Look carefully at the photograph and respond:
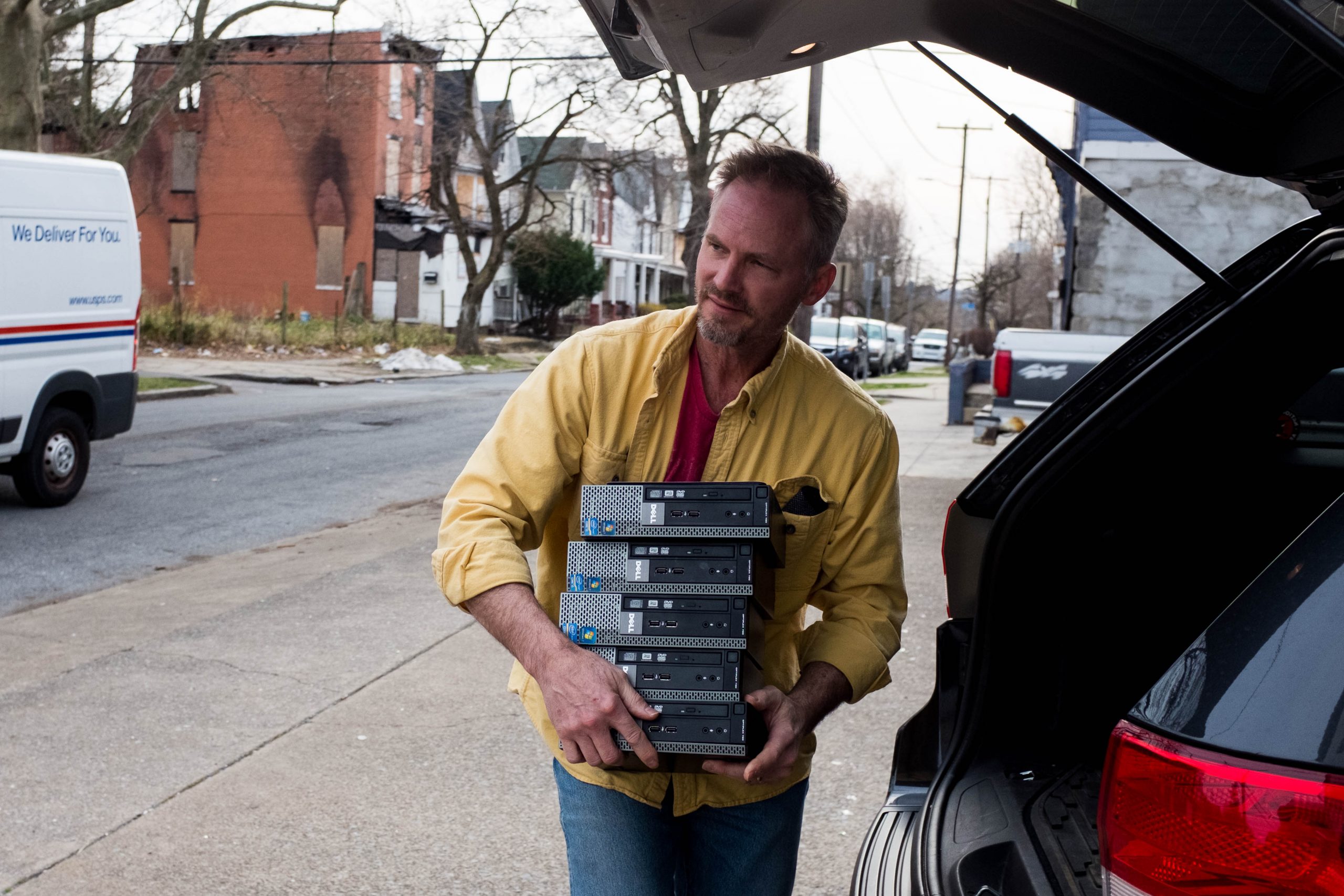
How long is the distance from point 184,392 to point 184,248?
23.6 m

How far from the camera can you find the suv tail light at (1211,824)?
131 cm

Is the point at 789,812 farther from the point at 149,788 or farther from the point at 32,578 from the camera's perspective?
the point at 32,578

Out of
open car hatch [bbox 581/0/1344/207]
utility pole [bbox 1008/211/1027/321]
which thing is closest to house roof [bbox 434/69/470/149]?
utility pole [bbox 1008/211/1027/321]

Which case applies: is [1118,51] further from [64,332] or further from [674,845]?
[64,332]

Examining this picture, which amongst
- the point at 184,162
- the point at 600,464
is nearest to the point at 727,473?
the point at 600,464

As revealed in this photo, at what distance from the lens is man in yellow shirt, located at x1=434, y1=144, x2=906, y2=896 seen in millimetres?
2258

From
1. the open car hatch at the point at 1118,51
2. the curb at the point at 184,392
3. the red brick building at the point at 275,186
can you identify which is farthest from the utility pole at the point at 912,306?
the open car hatch at the point at 1118,51

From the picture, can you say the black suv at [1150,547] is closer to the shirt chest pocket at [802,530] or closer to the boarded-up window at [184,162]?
the shirt chest pocket at [802,530]

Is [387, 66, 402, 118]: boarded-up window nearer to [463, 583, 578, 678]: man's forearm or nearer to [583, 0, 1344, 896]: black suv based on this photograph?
[583, 0, 1344, 896]: black suv

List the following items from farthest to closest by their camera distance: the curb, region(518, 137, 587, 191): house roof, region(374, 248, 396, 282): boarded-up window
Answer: region(518, 137, 587, 191): house roof
region(374, 248, 396, 282): boarded-up window
the curb

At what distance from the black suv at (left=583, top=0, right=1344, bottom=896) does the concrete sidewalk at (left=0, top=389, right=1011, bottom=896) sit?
1439 mm

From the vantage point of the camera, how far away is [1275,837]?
4.39ft

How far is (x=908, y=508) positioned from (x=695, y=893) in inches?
334

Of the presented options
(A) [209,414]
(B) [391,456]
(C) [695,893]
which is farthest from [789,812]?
(A) [209,414]
